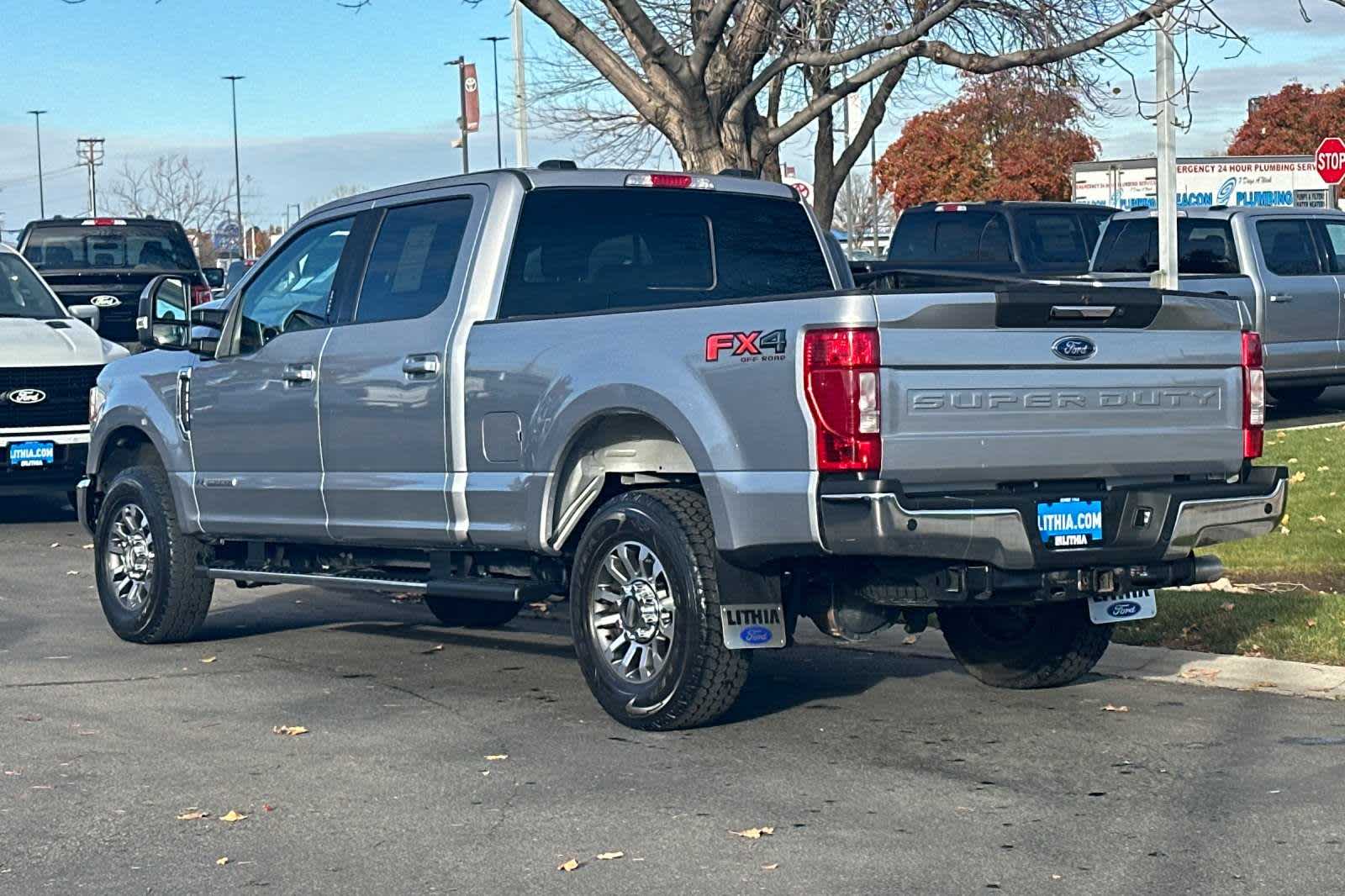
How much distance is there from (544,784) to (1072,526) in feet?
6.50

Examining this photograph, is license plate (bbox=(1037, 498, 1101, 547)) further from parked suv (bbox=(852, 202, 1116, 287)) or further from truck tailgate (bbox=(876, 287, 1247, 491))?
parked suv (bbox=(852, 202, 1116, 287))

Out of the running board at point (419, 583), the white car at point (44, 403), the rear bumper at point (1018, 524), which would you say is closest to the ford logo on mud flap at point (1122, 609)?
the rear bumper at point (1018, 524)

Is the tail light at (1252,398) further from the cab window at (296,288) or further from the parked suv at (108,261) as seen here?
the parked suv at (108,261)

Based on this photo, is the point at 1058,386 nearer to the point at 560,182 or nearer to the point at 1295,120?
the point at 560,182

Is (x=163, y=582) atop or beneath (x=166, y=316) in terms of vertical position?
beneath

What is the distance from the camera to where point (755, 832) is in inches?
233

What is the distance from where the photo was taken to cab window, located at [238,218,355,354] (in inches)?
359

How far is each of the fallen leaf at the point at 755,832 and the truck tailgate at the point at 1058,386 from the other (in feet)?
4.18

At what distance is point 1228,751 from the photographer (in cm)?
699

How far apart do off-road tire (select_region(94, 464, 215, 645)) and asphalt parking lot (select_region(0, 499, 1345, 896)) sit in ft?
Answer: 1.09

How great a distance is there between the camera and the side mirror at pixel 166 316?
385 inches

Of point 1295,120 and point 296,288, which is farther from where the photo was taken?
point 1295,120

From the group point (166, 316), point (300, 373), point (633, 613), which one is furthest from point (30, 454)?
point (633, 613)

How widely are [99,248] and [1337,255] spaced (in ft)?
46.6
